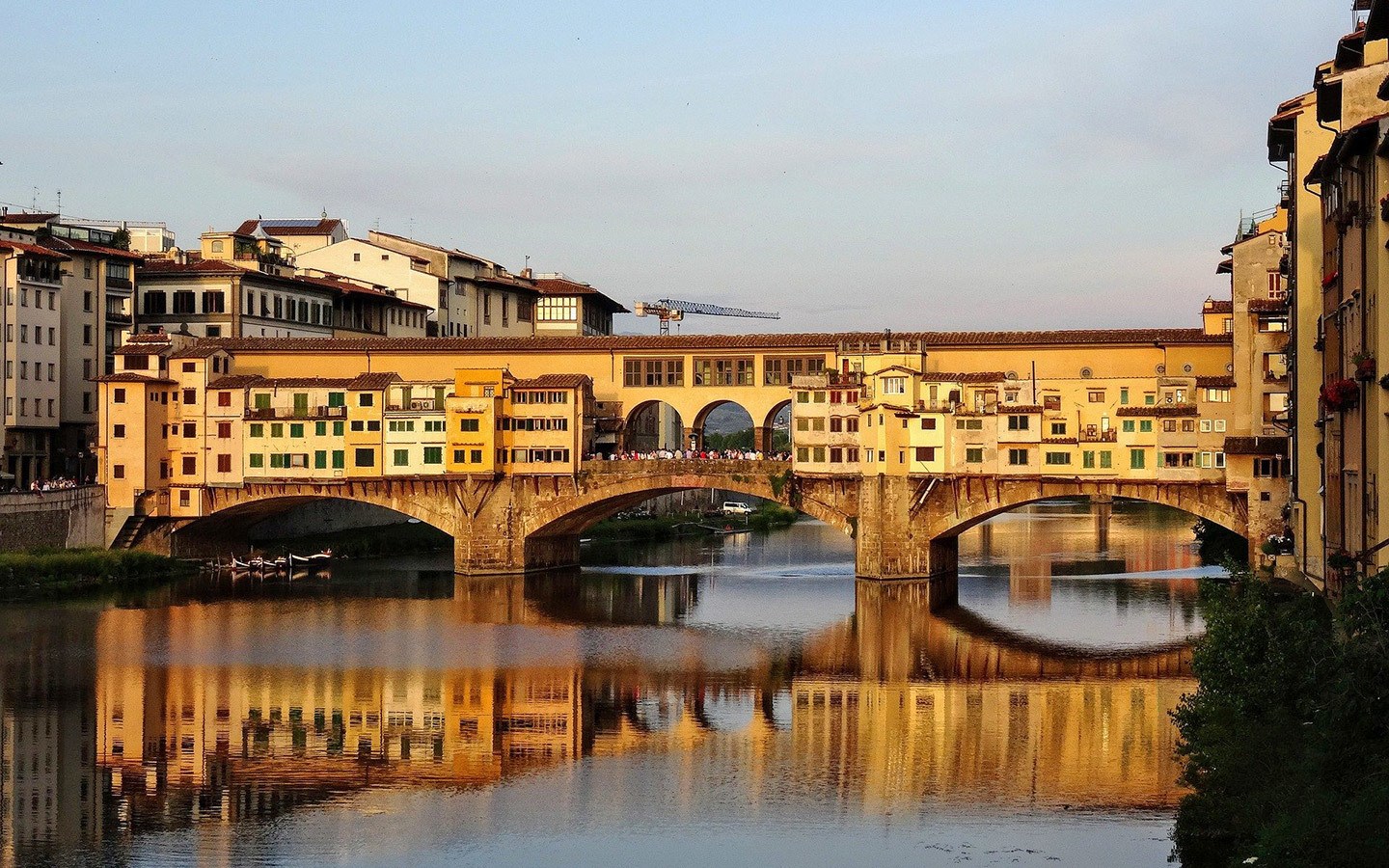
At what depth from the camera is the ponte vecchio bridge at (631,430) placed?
2296 inches

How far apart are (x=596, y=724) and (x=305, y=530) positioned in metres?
42.6

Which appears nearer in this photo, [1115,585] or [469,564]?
[1115,585]

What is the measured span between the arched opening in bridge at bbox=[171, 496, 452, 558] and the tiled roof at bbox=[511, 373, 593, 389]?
6.54m

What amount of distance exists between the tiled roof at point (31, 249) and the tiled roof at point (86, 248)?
5.47 feet

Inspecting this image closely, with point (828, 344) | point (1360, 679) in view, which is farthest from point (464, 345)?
point (1360, 679)

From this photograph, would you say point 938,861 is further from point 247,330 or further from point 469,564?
point 247,330

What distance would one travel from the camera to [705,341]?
65062 mm

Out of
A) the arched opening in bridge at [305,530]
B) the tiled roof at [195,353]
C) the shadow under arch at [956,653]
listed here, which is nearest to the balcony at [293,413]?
the tiled roof at [195,353]

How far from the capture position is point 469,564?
62656 millimetres

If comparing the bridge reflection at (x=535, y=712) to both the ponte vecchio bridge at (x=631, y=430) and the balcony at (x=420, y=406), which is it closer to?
the ponte vecchio bridge at (x=631, y=430)

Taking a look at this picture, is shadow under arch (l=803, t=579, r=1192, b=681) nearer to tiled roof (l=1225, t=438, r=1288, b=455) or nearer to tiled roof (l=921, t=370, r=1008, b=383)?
tiled roof (l=1225, t=438, r=1288, b=455)

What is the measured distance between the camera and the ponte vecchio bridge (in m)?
58.3

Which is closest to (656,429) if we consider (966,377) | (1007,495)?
(966,377)

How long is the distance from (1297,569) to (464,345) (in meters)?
39.1
